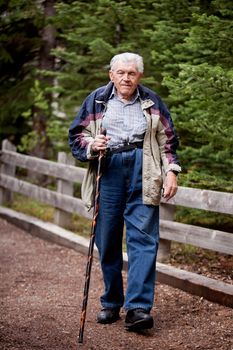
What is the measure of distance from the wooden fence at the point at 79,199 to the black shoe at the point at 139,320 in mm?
1427

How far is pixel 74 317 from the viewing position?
5582 millimetres

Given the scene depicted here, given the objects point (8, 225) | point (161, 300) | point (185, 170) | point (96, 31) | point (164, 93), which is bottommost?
point (8, 225)

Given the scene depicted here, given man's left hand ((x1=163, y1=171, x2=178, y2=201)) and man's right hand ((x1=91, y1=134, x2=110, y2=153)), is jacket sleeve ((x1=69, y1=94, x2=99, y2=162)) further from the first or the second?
man's left hand ((x1=163, y1=171, x2=178, y2=201))

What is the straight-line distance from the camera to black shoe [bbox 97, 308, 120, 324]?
17.6 ft

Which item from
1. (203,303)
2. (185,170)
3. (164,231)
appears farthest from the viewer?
(185,170)

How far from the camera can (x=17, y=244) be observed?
9109 millimetres

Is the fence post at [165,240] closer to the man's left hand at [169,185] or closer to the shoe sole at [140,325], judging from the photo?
the man's left hand at [169,185]

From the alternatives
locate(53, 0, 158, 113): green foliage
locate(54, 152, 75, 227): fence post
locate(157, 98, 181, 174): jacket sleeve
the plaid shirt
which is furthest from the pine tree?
locate(54, 152, 75, 227): fence post

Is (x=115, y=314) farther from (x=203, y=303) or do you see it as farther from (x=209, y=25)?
(x=209, y=25)

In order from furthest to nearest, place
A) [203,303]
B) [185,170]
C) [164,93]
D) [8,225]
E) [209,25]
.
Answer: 1. [8,225]
2. [164,93]
3. [185,170]
4. [209,25]
5. [203,303]

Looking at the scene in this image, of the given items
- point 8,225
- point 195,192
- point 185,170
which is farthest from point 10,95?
point 195,192

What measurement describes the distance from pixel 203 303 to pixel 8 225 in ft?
17.0

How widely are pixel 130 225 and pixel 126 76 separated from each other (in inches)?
46.6

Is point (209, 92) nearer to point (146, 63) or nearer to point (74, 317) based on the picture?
point (74, 317)
